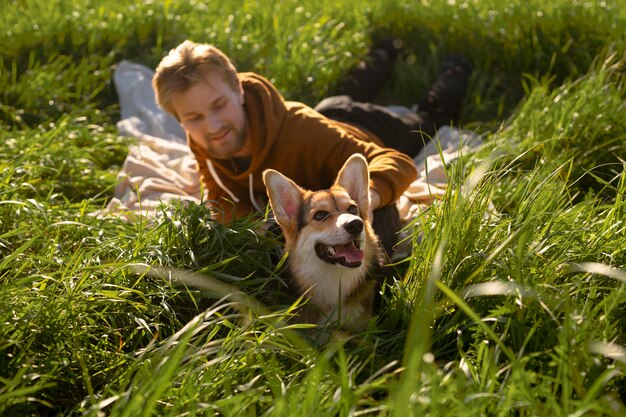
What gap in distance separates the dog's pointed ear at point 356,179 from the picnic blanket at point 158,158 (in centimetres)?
81

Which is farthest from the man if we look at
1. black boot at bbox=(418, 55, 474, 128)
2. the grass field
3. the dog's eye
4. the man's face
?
black boot at bbox=(418, 55, 474, 128)

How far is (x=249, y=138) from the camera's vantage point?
167 inches

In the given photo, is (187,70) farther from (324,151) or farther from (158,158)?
(158,158)

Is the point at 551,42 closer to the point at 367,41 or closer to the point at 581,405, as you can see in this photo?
the point at 367,41

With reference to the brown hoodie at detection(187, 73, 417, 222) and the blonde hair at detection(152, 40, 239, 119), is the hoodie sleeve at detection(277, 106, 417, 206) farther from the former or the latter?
the blonde hair at detection(152, 40, 239, 119)

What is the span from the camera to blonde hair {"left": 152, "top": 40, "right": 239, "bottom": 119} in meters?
4.02

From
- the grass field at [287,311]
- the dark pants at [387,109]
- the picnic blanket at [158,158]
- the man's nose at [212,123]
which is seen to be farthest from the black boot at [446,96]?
the man's nose at [212,123]

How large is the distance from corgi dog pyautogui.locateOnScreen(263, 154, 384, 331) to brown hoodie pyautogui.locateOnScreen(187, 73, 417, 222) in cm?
71

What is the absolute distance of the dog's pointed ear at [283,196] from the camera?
3336 millimetres

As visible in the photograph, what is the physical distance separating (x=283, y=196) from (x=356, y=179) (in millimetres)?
365

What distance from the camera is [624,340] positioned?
2551mm

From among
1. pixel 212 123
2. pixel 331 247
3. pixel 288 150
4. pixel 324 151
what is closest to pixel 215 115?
pixel 212 123

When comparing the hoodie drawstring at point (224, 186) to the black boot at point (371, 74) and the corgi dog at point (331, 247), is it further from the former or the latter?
the black boot at point (371, 74)

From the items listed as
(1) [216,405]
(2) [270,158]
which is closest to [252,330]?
(1) [216,405]
